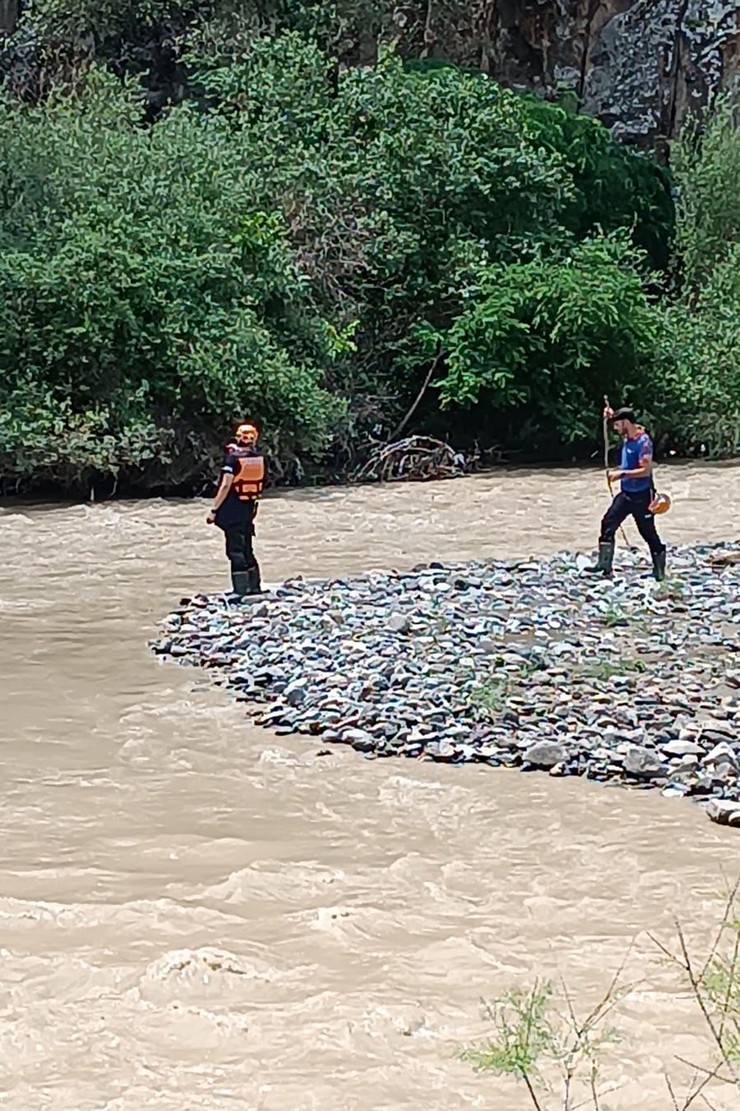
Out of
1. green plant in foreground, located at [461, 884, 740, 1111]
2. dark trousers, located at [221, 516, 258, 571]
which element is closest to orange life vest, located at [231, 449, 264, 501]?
dark trousers, located at [221, 516, 258, 571]

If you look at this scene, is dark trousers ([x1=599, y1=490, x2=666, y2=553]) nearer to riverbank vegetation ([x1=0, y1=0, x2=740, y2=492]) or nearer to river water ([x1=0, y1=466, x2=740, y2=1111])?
river water ([x1=0, y1=466, x2=740, y2=1111])

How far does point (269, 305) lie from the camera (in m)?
22.4

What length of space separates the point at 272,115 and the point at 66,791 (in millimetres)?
19322

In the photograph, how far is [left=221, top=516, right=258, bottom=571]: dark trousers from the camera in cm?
1169

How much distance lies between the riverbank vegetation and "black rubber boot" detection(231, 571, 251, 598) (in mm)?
8270

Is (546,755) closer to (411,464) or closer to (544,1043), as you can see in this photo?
(544,1043)

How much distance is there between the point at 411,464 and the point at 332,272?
341 centimetres

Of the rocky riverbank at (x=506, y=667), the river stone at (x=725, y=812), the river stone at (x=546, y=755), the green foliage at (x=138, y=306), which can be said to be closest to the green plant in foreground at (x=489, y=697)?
the rocky riverbank at (x=506, y=667)

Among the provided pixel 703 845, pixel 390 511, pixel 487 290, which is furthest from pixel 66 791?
pixel 487 290

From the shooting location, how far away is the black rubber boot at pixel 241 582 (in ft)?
39.0

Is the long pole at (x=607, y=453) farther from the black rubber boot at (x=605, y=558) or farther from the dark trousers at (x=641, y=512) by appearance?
the black rubber boot at (x=605, y=558)

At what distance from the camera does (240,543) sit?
38.5 ft

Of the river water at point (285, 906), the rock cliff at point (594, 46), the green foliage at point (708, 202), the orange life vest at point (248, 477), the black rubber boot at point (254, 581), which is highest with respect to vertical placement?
the rock cliff at point (594, 46)

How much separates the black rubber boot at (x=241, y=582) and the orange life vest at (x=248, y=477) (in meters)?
0.64
